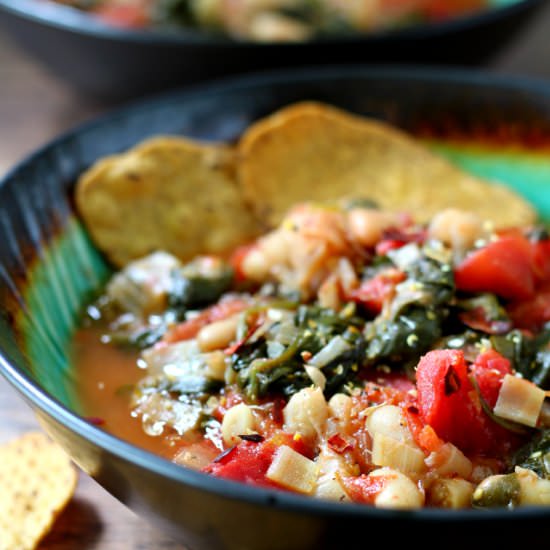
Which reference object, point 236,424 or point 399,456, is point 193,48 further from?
point 399,456

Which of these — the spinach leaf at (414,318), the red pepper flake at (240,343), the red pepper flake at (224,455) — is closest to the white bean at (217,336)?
the red pepper flake at (240,343)

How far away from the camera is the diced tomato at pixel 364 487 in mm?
2162

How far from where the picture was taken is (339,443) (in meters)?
2.38

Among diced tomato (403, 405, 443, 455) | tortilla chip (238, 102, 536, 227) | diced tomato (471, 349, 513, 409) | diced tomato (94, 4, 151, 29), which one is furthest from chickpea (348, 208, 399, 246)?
diced tomato (94, 4, 151, 29)

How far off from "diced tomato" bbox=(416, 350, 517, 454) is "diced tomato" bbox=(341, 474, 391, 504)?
25 centimetres

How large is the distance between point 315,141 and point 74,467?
1.83 metres

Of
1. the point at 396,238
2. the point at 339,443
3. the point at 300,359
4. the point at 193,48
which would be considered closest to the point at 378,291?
the point at 396,238

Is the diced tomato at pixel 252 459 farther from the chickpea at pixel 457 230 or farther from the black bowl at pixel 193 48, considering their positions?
the black bowl at pixel 193 48

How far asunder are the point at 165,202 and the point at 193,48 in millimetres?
933

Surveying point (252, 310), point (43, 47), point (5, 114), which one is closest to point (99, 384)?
point (252, 310)

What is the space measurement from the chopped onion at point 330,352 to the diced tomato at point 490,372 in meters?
0.39

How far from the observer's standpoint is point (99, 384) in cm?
293

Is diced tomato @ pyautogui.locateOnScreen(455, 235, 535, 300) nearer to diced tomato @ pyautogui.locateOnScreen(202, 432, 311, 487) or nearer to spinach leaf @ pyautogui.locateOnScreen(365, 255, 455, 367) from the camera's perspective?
spinach leaf @ pyautogui.locateOnScreen(365, 255, 455, 367)

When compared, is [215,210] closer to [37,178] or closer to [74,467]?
[37,178]
